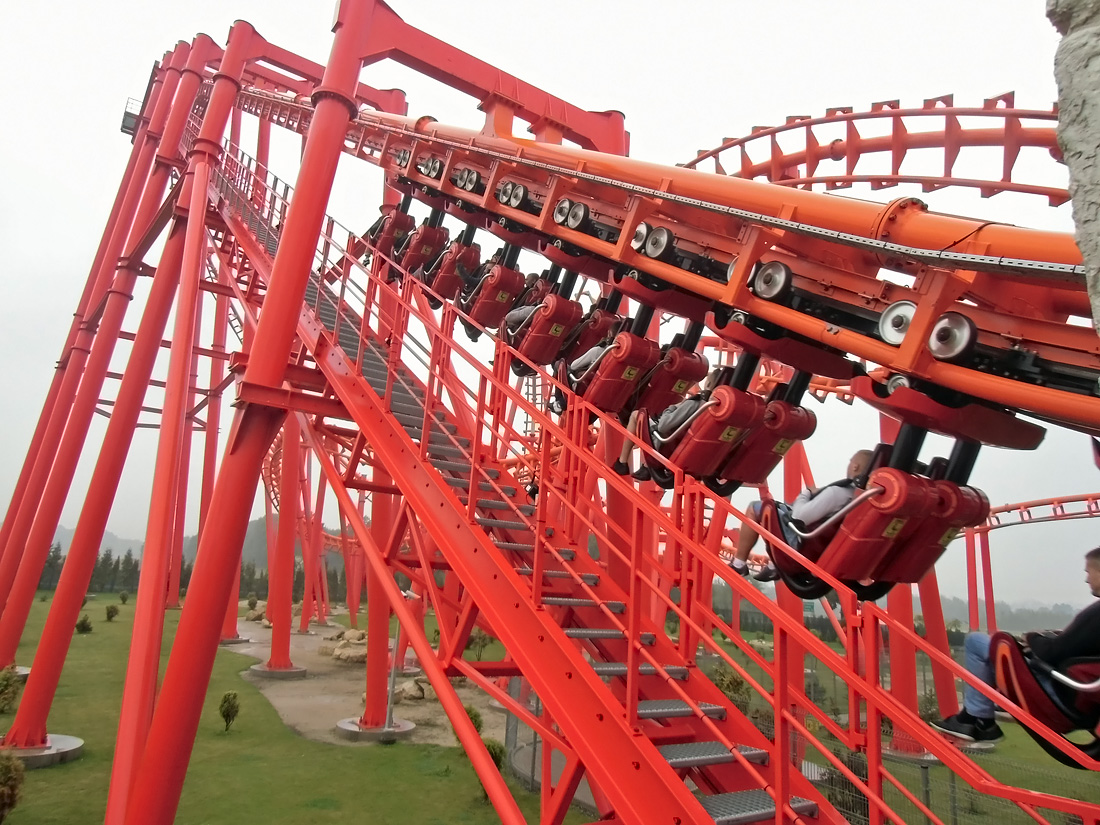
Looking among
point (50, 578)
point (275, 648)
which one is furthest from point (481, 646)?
point (50, 578)

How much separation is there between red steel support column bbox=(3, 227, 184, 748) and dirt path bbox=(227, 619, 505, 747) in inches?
115

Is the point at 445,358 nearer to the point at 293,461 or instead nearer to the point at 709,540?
the point at 709,540

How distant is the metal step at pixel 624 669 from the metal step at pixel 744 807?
0.52 m

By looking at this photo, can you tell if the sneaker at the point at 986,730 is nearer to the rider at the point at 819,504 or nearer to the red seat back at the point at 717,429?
the rider at the point at 819,504

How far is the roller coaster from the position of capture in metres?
2.36

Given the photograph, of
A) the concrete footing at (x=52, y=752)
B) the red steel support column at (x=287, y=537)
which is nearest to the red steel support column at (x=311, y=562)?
the red steel support column at (x=287, y=537)

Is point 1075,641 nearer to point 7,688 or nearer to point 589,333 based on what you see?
point 589,333

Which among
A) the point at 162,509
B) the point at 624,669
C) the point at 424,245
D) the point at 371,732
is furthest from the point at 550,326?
the point at 371,732

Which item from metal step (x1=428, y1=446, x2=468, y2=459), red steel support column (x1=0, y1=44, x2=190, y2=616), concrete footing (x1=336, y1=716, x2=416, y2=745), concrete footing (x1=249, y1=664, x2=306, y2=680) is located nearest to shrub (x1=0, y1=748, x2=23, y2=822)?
red steel support column (x1=0, y1=44, x2=190, y2=616)

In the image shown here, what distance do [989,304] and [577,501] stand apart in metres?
2.07

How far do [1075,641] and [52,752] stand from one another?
902cm

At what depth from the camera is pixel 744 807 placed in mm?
2676

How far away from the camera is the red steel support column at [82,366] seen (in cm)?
925

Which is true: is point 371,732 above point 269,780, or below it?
below
